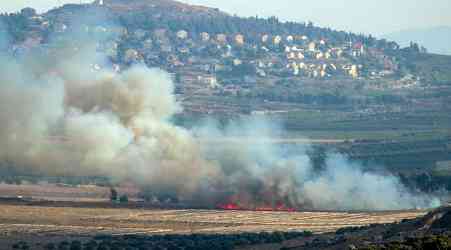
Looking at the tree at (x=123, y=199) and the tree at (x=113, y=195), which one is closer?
the tree at (x=123, y=199)

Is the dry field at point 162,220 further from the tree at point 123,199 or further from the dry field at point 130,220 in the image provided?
the tree at point 123,199

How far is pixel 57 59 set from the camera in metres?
112

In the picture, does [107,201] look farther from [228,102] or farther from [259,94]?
[259,94]

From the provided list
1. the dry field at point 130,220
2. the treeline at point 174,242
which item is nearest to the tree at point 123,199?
the dry field at point 130,220

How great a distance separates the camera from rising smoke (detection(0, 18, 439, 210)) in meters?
93.4

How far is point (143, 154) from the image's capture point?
94.4 metres

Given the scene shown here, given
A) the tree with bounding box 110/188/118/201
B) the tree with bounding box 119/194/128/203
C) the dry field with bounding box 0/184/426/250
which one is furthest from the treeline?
the tree with bounding box 110/188/118/201

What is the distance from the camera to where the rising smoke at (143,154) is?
3679 inches

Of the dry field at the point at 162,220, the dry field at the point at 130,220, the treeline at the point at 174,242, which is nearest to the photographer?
the treeline at the point at 174,242

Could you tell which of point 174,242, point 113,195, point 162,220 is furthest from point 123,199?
point 174,242

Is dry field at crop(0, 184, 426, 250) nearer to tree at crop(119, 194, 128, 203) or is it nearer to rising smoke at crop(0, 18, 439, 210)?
tree at crop(119, 194, 128, 203)

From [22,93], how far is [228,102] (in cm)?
8907

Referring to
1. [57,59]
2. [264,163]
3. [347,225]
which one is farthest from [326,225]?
[57,59]

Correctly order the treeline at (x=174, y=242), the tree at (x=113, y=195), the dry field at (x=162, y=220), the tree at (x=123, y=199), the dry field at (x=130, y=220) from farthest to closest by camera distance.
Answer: the tree at (x=113, y=195), the tree at (x=123, y=199), the dry field at (x=162, y=220), the dry field at (x=130, y=220), the treeline at (x=174, y=242)
